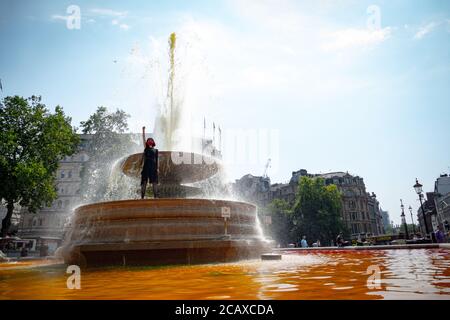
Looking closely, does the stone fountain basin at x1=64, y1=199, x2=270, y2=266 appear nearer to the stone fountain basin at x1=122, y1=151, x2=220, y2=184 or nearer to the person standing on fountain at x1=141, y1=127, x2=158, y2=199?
the person standing on fountain at x1=141, y1=127, x2=158, y2=199

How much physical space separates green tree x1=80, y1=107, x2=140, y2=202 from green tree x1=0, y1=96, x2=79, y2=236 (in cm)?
348

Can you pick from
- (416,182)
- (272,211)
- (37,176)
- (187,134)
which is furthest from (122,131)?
(272,211)

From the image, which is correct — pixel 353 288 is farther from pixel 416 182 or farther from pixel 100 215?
pixel 416 182


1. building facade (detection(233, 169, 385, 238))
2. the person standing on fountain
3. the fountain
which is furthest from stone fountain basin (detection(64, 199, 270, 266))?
building facade (detection(233, 169, 385, 238))

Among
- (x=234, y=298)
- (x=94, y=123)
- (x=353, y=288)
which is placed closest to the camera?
(x=234, y=298)

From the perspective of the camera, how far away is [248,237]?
28.5 feet

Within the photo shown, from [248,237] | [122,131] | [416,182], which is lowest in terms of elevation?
[248,237]

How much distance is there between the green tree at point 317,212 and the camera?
53500mm

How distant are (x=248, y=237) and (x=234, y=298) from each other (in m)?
6.19

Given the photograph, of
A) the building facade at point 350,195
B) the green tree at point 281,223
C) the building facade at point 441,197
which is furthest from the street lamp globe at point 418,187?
the building facade at point 441,197

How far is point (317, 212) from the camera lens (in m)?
54.4

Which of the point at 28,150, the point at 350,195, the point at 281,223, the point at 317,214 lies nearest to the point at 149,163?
the point at 28,150

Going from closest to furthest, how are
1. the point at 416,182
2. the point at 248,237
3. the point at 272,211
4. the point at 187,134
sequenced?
the point at 248,237
the point at 187,134
the point at 416,182
the point at 272,211
